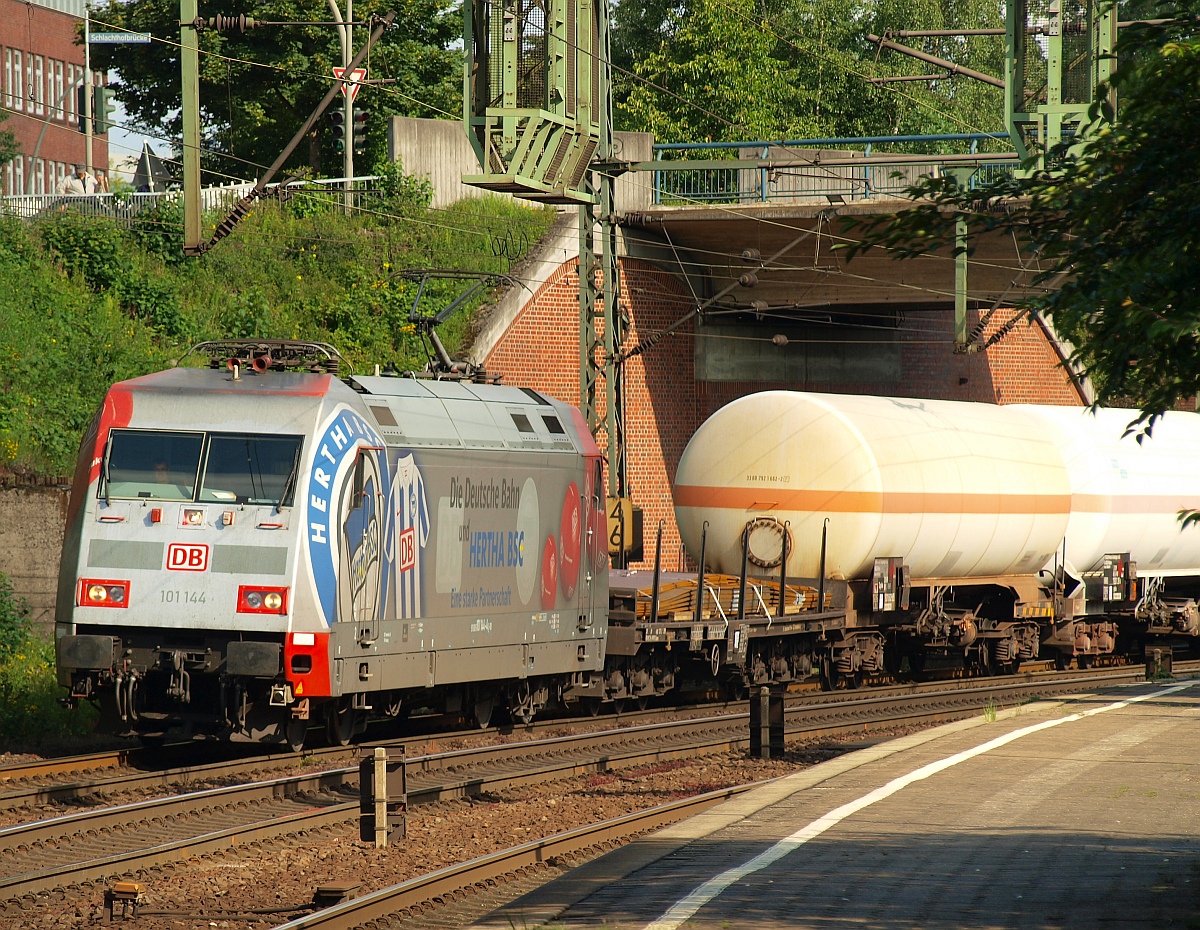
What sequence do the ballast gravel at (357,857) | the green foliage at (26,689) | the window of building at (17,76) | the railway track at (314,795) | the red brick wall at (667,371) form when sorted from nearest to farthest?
the ballast gravel at (357,857)
the railway track at (314,795)
the green foliage at (26,689)
the red brick wall at (667,371)
the window of building at (17,76)

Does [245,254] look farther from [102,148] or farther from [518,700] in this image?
[102,148]

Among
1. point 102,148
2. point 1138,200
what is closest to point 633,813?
point 1138,200

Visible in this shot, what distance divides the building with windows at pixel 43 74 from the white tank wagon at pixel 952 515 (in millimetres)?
50059

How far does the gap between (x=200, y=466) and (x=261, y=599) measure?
1465mm

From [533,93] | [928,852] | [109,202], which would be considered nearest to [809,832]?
[928,852]

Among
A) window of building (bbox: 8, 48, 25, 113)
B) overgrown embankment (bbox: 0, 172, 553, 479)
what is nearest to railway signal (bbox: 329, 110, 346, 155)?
overgrown embankment (bbox: 0, 172, 553, 479)

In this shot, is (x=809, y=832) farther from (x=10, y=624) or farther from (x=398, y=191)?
(x=398, y=191)

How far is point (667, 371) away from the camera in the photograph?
1364 inches

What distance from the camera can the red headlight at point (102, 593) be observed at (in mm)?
14156

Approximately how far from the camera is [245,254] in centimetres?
3238

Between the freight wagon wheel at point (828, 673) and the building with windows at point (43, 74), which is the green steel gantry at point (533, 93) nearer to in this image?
the freight wagon wheel at point (828, 673)

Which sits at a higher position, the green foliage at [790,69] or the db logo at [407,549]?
the green foliage at [790,69]

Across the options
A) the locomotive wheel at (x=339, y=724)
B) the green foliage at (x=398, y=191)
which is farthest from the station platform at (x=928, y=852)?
the green foliage at (x=398, y=191)

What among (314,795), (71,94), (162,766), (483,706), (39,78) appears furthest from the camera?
(71,94)
